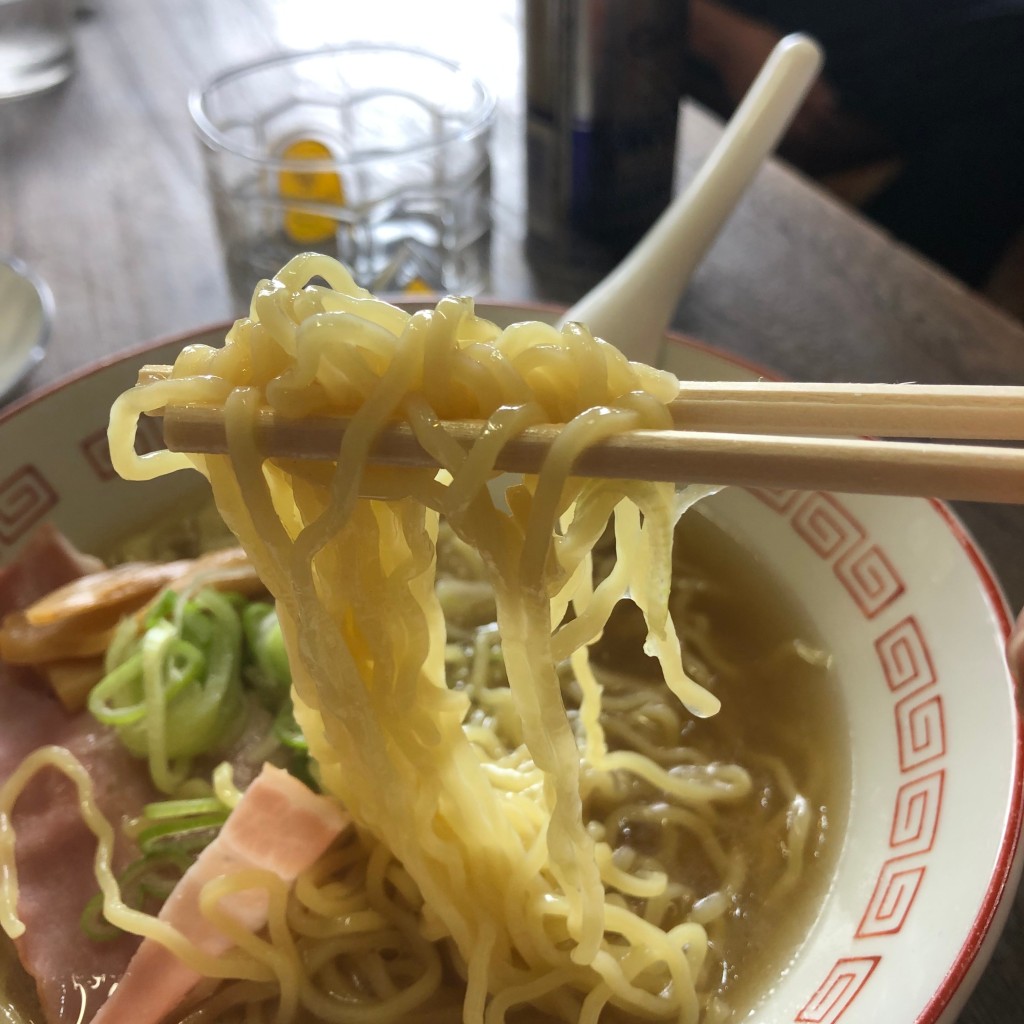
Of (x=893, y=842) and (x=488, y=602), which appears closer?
(x=893, y=842)

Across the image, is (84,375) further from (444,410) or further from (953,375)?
(953,375)

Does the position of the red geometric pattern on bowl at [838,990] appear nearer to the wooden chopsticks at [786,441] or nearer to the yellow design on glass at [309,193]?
the wooden chopsticks at [786,441]

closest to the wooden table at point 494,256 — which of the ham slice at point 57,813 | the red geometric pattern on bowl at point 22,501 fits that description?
the red geometric pattern on bowl at point 22,501

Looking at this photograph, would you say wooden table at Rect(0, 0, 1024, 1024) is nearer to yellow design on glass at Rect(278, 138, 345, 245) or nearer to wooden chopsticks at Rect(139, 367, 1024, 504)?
yellow design on glass at Rect(278, 138, 345, 245)

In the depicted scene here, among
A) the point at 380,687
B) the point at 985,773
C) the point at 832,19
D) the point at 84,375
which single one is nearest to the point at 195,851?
the point at 380,687

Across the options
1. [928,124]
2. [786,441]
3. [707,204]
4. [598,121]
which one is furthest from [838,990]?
[928,124]

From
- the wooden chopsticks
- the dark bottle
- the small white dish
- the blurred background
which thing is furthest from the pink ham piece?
the blurred background

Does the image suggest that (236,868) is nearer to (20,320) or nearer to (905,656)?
(905,656)
